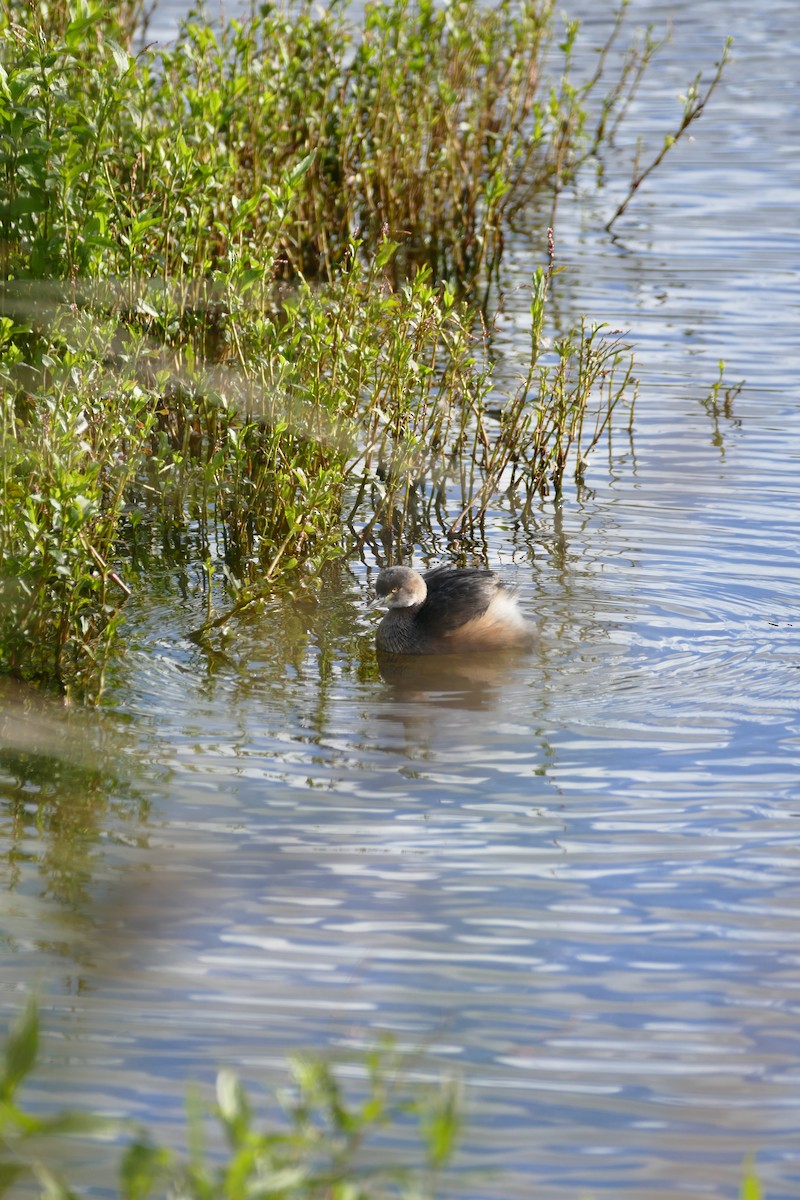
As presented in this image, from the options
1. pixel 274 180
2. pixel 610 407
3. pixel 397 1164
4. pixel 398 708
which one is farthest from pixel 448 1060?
pixel 274 180

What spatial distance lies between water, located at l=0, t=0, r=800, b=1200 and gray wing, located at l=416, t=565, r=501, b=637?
0.20 m

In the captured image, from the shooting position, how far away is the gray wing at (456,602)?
6.04m

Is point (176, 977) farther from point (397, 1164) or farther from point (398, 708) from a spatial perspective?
point (398, 708)

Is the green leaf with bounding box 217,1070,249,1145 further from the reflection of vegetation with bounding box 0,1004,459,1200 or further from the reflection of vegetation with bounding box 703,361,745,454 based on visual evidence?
the reflection of vegetation with bounding box 703,361,745,454

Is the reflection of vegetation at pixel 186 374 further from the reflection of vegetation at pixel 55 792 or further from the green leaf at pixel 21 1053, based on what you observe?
the green leaf at pixel 21 1053

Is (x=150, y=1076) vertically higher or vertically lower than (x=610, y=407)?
lower

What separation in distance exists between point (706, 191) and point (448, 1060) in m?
10.6

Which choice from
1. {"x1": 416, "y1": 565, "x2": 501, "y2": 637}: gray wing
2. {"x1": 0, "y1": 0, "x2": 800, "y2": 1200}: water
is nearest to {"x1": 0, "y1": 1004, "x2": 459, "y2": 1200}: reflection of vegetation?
{"x1": 0, "y1": 0, "x2": 800, "y2": 1200}: water

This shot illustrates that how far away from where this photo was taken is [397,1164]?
130 inches

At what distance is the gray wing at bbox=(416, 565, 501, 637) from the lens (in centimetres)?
604

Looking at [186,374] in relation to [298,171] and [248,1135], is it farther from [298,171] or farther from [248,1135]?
[248,1135]

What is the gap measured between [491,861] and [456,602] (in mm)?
1762

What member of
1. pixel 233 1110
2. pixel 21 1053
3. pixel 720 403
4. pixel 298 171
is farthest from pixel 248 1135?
pixel 720 403

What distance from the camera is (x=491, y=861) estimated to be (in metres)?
4.46
